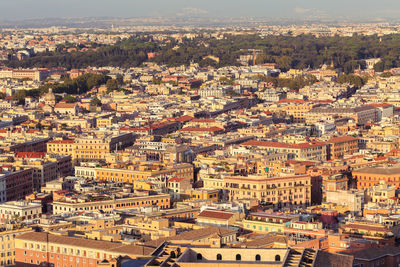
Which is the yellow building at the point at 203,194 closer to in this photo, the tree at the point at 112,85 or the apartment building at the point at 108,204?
the apartment building at the point at 108,204

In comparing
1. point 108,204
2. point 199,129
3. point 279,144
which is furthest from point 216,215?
point 199,129

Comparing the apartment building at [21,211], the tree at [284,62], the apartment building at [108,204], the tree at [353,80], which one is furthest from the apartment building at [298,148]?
the tree at [284,62]

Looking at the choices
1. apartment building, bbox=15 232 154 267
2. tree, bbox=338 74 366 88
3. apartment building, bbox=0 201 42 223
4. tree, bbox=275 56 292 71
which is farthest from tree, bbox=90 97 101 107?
apartment building, bbox=15 232 154 267

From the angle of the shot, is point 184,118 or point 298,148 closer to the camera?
point 298,148

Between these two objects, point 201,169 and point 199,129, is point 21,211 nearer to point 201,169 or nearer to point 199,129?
point 201,169

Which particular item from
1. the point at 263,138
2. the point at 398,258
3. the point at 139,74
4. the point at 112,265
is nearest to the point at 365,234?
the point at 398,258

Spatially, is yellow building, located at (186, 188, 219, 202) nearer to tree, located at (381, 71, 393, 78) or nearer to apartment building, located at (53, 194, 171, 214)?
apartment building, located at (53, 194, 171, 214)
